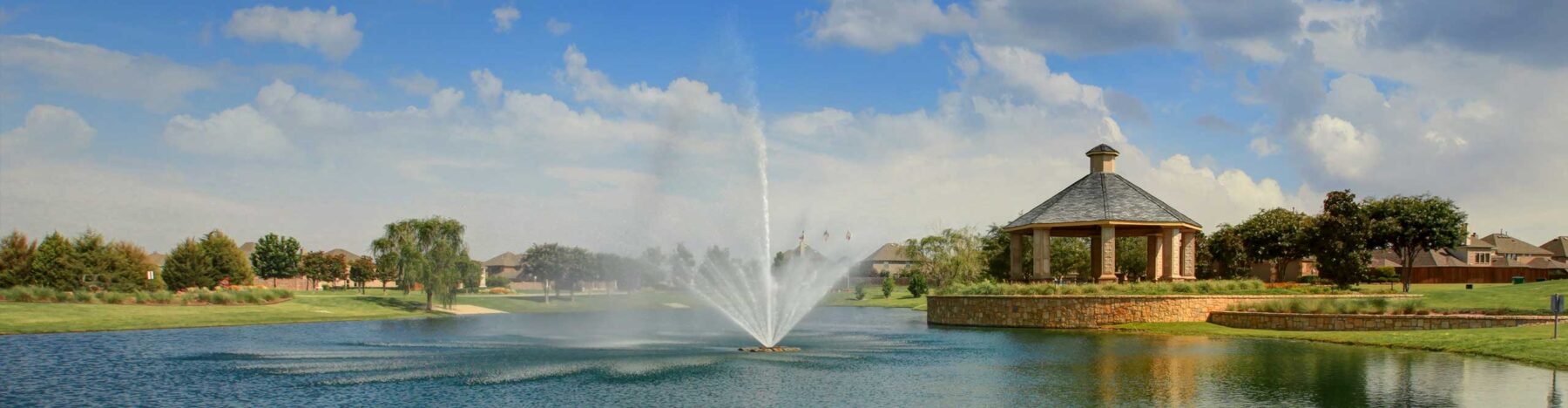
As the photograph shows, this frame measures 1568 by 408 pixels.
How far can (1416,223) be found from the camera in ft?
217

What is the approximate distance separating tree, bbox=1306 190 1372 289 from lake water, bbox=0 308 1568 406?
3181 cm

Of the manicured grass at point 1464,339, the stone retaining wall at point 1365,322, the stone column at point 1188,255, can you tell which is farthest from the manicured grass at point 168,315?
the stone retaining wall at point 1365,322

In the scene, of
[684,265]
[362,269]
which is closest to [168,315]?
[684,265]

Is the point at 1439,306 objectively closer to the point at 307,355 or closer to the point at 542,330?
the point at 542,330

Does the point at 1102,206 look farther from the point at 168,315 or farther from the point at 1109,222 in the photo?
the point at 168,315

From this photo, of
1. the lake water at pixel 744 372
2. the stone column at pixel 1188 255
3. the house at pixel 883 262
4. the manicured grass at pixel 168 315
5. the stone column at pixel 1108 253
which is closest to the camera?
the lake water at pixel 744 372

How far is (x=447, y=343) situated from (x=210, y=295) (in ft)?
96.0

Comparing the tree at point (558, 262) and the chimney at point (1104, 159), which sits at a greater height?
the chimney at point (1104, 159)

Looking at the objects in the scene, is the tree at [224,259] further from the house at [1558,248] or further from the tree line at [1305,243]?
the house at [1558,248]

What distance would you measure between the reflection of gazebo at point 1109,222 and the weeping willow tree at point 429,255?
3613cm

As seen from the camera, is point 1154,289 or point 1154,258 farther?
point 1154,258

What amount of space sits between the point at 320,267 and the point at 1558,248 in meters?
146

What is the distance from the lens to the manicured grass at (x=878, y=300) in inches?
3433

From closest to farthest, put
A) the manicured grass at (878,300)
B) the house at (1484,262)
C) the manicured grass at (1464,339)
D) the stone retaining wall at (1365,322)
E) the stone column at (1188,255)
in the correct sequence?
the manicured grass at (1464,339)
the stone retaining wall at (1365,322)
the stone column at (1188,255)
the manicured grass at (878,300)
the house at (1484,262)
